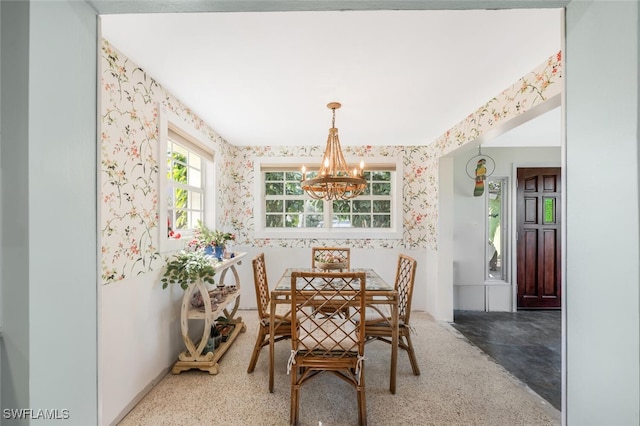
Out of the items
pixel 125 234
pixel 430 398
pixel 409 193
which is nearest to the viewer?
pixel 125 234

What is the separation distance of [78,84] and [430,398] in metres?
2.61

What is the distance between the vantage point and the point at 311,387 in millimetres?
2088

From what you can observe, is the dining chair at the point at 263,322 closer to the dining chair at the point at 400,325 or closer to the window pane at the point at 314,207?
the dining chair at the point at 400,325

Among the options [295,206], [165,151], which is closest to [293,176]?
[295,206]

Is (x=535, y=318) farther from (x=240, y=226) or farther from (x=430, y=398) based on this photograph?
(x=240, y=226)

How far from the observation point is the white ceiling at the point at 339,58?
144 centimetres

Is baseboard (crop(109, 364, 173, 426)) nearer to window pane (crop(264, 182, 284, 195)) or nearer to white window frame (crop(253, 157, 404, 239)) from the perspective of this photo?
white window frame (crop(253, 157, 404, 239))

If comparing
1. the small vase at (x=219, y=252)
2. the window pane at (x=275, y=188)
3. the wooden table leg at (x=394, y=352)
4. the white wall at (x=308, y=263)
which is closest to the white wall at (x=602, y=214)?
the wooden table leg at (x=394, y=352)

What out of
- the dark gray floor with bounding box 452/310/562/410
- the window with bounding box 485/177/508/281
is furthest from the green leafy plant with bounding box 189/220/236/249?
the window with bounding box 485/177/508/281

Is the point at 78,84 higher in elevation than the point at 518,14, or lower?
lower

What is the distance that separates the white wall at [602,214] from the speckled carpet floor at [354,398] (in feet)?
4.24

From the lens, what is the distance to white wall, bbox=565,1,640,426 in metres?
0.67

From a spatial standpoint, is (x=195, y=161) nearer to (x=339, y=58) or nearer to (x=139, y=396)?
(x=339, y=58)

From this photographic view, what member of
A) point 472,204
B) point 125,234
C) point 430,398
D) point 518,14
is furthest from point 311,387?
point 472,204
